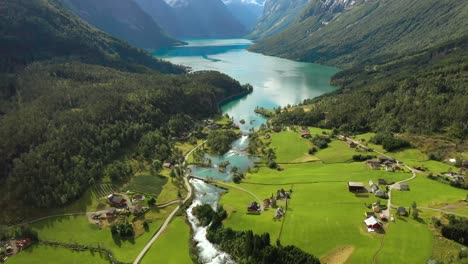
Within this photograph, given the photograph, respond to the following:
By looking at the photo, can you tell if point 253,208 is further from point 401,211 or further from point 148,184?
point 148,184

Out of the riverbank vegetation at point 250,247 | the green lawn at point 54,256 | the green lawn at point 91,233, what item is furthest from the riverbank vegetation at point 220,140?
the green lawn at point 54,256

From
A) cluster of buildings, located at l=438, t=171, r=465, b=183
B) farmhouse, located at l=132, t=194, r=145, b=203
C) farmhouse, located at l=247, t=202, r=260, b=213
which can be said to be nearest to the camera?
farmhouse, located at l=247, t=202, r=260, b=213

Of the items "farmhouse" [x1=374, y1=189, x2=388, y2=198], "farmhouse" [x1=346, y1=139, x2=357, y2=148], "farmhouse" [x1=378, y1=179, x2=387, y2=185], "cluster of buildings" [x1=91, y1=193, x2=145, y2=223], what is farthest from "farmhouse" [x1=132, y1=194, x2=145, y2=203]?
"farmhouse" [x1=346, y1=139, x2=357, y2=148]

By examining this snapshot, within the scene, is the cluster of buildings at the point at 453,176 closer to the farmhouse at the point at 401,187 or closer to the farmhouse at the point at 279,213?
the farmhouse at the point at 401,187

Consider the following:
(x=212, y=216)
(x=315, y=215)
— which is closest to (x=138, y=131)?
(x=212, y=216)

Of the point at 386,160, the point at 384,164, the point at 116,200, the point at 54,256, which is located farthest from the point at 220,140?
the point at 54,256

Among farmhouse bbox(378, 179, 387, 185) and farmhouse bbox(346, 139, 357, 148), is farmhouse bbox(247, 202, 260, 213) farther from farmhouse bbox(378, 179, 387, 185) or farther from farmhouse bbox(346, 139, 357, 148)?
farmhouse bbox(346, 139, 357, 148)
